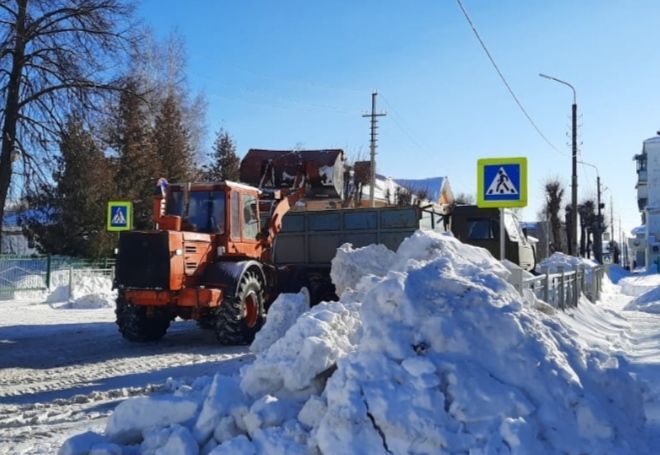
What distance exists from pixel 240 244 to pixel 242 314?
4.46 ft

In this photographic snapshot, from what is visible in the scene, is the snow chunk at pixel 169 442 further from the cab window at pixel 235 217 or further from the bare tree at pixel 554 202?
the bare tree at pixel 554 202

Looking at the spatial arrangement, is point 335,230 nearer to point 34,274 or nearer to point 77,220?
point 34,274

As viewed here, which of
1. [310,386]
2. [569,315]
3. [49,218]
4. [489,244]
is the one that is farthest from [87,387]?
[49,218]

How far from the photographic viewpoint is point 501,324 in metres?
4.73

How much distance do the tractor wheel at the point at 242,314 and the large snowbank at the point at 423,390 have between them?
5.71 metres

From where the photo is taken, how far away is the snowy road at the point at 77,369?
6.50 metres

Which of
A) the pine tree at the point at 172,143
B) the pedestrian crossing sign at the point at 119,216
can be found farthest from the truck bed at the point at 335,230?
the pine tree at the point at 172,143

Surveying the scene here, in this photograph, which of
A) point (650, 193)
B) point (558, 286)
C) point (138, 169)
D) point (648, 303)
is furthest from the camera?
point (650, 193)

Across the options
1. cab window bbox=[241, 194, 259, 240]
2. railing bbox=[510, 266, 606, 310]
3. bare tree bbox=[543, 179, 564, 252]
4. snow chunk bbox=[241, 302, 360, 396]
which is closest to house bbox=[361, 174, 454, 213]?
bare tree bbox=[543, 179, 564, 252]

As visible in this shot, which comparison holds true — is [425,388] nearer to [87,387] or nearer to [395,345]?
[395,345]

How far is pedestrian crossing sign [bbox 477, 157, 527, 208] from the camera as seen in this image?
10608 millimetres

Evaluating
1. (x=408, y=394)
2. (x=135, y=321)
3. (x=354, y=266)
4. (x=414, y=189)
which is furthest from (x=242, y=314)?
(x=414, y=189)

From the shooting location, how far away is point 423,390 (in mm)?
4137

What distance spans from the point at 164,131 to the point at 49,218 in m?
9.68
